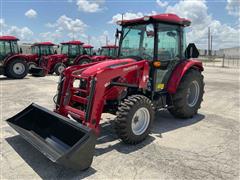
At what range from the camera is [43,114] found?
475 cm

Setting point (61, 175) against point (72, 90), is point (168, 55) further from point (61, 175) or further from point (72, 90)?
point (61, 175)

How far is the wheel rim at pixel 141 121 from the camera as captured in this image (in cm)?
458

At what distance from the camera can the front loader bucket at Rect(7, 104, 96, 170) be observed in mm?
3385

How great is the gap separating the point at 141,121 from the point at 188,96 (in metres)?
2.13

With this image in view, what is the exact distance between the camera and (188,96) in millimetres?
6367

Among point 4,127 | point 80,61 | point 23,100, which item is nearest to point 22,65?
point 80,61

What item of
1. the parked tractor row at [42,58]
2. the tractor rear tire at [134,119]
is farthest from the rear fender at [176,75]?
the parked tractor row at [42,58]

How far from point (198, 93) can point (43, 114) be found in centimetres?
386

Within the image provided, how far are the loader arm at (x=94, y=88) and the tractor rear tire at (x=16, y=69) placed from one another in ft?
36.2

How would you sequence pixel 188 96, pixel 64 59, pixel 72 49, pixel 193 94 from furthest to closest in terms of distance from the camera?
pixel 72 49 → pixel 64 59 → pixel 193 94 → pixel 188 96

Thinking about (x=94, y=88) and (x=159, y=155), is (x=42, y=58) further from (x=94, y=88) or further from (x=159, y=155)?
(x=159, y=155)

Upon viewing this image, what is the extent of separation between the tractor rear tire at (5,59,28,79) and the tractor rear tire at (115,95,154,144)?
471 inches

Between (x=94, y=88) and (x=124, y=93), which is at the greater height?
(x=94, y=88)

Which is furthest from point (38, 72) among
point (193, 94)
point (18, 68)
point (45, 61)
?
point (193, 94)
